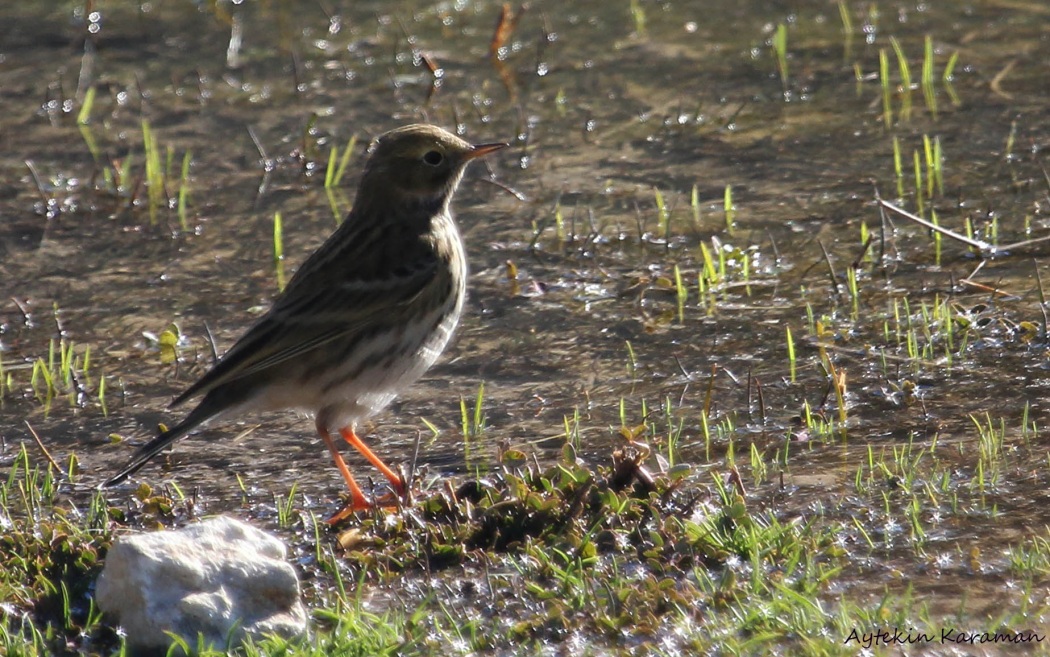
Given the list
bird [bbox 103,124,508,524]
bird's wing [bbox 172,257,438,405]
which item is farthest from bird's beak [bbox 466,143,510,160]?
bird's wing [bbox 172,257,438,405]

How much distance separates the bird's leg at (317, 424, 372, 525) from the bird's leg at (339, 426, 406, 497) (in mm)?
107

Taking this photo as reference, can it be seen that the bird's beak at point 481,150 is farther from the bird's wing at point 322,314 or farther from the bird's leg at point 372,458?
the bird's leg at point 372,458

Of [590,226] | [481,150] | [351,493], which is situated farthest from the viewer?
[590,226]

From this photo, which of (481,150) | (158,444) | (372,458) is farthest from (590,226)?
(158,444)

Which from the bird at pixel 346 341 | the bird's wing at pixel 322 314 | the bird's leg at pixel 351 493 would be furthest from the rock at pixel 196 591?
the bird's wing at pixel 322 314

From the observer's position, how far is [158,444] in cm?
589

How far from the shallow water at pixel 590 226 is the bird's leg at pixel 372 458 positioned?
0.16m

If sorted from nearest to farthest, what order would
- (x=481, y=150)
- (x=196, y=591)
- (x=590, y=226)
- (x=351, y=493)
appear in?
(x=196, y=591)
(x=351, y=493)
(x=481, y=150)
(x=590, y=226)

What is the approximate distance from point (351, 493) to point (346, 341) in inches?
26.0

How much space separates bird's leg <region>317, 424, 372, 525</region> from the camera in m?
5.68

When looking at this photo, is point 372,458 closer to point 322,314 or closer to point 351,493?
point 351,493

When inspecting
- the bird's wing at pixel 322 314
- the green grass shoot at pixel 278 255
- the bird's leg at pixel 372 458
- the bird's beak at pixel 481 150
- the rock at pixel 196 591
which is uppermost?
the bird's beak at pixel 481 150

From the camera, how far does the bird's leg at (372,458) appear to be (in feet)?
19.1

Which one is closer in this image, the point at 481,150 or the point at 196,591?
the point at 196,591
